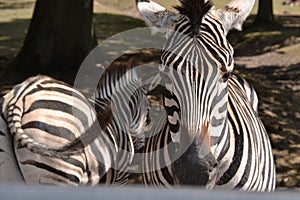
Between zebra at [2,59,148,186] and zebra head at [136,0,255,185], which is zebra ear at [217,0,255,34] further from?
zebra at [2,59,148,186]

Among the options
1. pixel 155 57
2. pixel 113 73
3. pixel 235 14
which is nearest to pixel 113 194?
pixel 235 14

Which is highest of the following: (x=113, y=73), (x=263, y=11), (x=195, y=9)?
(x=195, y=9)

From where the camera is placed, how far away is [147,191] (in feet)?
4.77

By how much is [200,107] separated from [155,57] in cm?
957

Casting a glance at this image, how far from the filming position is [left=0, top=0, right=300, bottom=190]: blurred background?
9.37 metres

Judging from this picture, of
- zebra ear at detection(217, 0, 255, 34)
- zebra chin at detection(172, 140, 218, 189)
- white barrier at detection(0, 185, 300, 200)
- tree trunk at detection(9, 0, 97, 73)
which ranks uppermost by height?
white barrier at detection(0, 185, 300, 200)

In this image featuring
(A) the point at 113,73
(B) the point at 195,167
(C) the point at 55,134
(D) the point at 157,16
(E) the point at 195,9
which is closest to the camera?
(B) the point at 195,167

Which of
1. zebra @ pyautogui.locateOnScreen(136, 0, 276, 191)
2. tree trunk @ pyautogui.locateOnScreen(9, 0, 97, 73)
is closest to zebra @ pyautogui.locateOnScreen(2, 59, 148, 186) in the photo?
zebra @ pyautogui.locateOnScreen(136, 0, 276, 191)

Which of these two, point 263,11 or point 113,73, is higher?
point 113,73

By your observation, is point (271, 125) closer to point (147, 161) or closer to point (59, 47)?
point (59, 47)

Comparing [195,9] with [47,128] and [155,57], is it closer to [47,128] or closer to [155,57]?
[47,128]

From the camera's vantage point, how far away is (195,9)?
12.4 ft

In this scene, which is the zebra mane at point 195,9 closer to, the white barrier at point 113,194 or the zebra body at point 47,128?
the zebra body at point 47,128

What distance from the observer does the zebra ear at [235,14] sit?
416 cm
